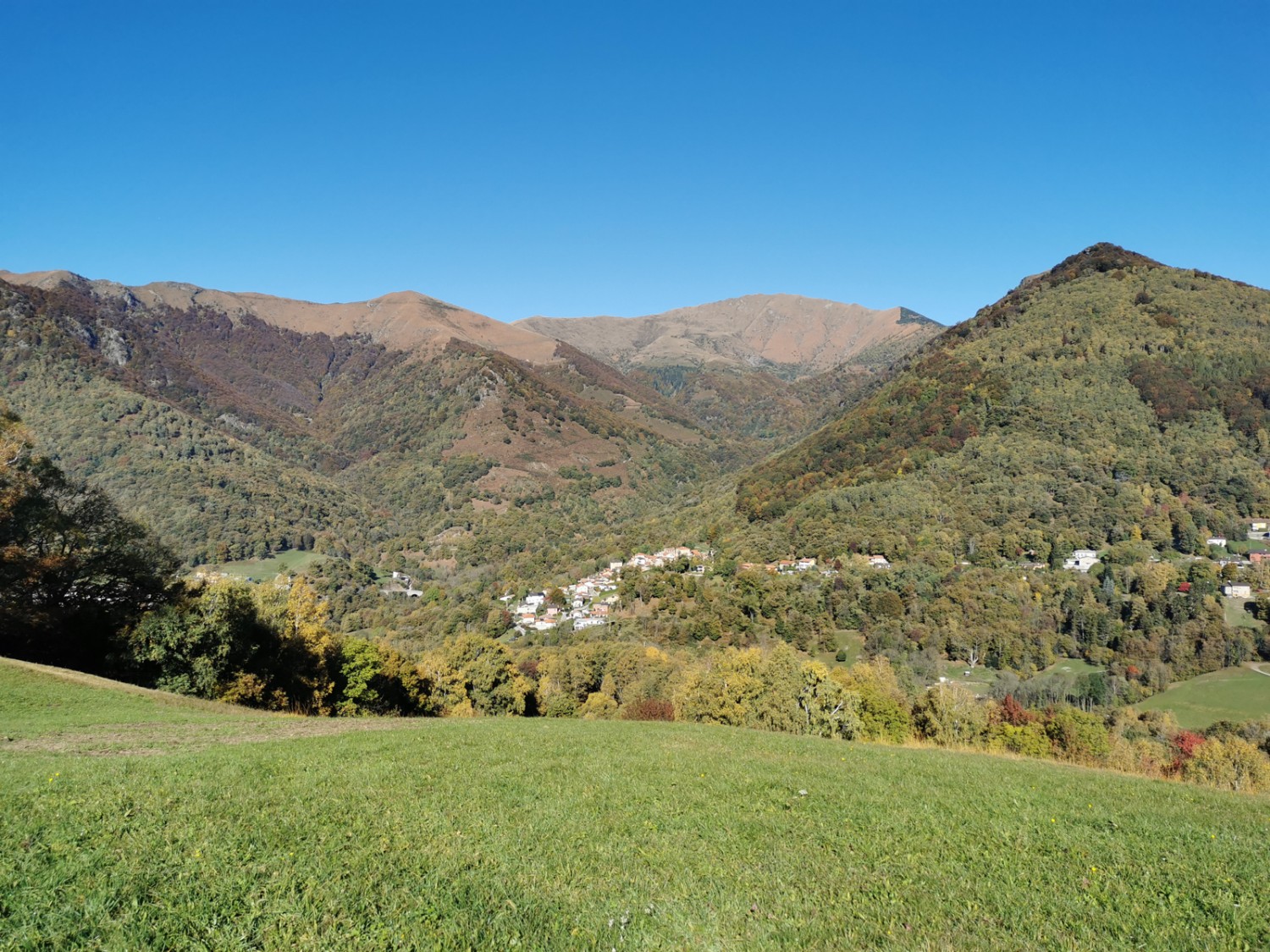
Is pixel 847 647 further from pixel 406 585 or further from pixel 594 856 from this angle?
pixel 406 585

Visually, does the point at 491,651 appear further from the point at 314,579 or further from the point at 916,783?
the point at 314,579

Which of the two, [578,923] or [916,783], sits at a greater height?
[578,923]

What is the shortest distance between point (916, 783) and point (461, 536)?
180768 mm

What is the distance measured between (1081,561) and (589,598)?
8094cm

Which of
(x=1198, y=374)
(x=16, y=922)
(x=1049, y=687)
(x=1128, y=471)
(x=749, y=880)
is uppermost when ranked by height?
A: (x=1198, y=374)

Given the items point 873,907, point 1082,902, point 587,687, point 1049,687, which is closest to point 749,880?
point 873,907

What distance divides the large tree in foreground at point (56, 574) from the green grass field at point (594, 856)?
21.0 meters

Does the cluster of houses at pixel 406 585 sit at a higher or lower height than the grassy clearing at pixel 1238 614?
lower

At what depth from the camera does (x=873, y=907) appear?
640 cm

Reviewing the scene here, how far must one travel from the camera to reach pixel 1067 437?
124 metres

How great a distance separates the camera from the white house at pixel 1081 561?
329 feet

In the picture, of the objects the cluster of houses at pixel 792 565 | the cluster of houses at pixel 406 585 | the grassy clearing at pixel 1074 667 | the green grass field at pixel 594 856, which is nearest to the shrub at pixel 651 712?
the green grass field at pixel 594 856

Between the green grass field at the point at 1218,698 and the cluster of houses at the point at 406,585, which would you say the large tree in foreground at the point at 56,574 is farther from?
the cluster of houses at the point at 406,585

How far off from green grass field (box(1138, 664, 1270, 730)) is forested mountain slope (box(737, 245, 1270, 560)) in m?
31.7
